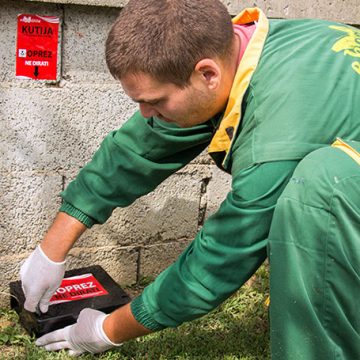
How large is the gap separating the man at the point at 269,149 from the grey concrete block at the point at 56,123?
0.99 meters

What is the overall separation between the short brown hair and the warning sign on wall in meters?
0.97

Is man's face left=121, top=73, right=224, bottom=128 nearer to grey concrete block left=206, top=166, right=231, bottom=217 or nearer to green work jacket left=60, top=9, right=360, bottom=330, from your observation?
green work jacket left=60, top=9, right=360, bottom=330

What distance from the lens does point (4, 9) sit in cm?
298

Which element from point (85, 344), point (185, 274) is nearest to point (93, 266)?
point (85, 344)

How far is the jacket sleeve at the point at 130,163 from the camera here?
2.67m

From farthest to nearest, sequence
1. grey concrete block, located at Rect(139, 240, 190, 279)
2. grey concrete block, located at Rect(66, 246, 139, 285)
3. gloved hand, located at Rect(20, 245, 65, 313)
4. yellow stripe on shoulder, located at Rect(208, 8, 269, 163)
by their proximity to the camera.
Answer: grey concrete block, located at Rect(139, 240, 190, 279), grey concrete block, located at Rect(66, 246, 139, 285), gloved hand, located at Rect(20, 245, 65, 313), yellow stripe on shoulder, located at Rect(208, 8, 269, 163)

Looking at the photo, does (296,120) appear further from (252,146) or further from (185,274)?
(185,274)

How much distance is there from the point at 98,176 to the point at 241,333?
1.06 metres

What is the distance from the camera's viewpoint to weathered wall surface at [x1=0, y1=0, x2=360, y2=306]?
3137mm

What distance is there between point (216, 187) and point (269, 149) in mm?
1587

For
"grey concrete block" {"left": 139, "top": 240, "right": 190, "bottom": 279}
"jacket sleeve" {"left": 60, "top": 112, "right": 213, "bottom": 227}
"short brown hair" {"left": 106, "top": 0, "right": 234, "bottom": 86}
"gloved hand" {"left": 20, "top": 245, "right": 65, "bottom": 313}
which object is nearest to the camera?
"short brown hair" {"left": 106, "top": 0, "right": 234, "bottom": 86}

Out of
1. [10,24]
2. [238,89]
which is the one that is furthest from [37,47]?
[238,89]

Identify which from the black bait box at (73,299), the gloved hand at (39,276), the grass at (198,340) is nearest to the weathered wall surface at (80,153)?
the black bait box at (73,299)

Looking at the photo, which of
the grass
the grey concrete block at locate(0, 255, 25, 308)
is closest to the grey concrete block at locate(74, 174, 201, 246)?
the grey concrete block at locate(0, 255, 25, 308)
